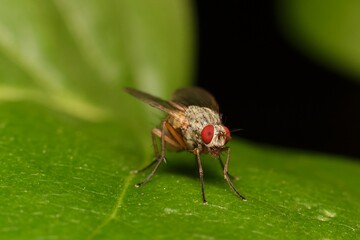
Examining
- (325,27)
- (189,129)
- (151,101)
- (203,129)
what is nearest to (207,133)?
(203,129)

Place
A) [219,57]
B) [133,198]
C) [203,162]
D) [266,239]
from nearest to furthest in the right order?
[266,239] < [133,198] < [203,162] < [219,57]

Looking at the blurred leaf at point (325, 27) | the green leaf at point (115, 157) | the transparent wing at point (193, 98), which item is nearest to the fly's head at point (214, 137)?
the green leaf at point (115, 157)

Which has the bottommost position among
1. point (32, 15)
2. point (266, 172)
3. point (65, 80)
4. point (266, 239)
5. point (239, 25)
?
point (266, 239)

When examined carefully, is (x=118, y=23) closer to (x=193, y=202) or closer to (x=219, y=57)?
(x=219, y=57)

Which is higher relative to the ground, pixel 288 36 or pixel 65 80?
pixel 288 36

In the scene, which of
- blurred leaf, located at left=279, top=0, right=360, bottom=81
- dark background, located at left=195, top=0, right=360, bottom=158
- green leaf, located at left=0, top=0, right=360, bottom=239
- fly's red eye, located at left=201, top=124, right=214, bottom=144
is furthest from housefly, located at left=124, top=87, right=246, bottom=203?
blurred leaf, located at left=279, top=0, right=360, bottom=81

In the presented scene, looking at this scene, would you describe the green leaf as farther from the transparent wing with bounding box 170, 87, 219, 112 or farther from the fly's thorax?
the transparent wing with bounding box 170, 87, 219, 112

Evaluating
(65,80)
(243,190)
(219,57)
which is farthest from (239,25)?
(243,190)

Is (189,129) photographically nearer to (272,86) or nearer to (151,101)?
(151,101)

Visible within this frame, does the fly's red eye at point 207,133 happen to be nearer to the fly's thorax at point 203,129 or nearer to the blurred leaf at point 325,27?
the fly's thorax at point 203,129
